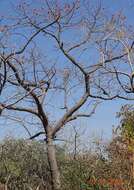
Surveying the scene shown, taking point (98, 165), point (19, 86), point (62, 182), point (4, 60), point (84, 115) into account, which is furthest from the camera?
point (98, 165)

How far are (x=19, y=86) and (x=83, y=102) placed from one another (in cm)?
272

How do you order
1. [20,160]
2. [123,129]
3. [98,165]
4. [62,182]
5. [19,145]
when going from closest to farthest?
[62,182], [123,129], [98,165], [20,160], [19,145]

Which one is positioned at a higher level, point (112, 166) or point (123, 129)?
point (123, 129)

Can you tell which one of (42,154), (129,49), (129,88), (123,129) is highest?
(129,49)

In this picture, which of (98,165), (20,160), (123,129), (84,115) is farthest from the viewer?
(20,160)

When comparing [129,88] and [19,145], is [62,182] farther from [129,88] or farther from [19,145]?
[19,145]

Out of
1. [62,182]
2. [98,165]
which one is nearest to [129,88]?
[62,182]

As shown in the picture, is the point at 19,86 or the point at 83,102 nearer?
the point at 19,86

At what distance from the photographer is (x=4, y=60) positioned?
1236 cm

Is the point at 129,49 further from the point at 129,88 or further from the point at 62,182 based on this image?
the point at 62,182

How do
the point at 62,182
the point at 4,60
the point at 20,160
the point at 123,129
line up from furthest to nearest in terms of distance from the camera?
the point at 20,160 < the point at 123,129 < the point at 62,182 < the point at 4,60

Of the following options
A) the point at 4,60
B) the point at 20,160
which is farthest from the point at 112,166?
the point at 20,160

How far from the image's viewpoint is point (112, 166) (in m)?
17.8

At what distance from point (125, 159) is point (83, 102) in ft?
7.92
